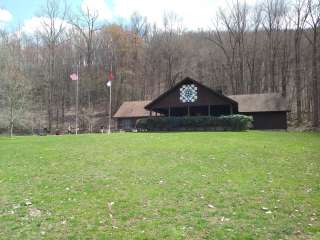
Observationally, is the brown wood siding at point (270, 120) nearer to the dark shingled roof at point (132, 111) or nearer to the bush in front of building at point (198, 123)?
the bush in front of building at point (198, 123)

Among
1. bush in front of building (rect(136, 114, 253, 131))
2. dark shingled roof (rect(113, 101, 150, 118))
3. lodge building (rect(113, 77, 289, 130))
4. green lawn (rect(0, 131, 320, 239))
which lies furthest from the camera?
dark shingled roof (rect(113, 101, 150, 118))

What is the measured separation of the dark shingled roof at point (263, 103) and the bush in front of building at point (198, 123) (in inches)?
342

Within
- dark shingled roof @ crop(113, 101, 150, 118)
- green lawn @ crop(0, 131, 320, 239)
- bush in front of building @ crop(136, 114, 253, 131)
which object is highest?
dark shingled roof @ crop(113, 101, 150, 118)

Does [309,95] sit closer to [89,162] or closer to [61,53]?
[61,53]

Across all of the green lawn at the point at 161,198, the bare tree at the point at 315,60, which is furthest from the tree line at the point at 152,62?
the green lawn at the point at 161,198

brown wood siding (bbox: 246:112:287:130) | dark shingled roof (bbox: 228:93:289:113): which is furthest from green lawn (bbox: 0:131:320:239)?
dark shingled roof (bbox: 228:93:289:113)

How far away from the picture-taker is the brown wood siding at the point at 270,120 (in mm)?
39812

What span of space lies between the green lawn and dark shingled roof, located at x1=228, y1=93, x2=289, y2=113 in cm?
2786

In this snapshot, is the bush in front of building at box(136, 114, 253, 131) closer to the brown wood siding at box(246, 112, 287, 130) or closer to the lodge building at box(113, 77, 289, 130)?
the lodge building at box(113, 77, 289, 130)

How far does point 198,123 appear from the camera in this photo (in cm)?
3359

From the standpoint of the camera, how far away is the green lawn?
5805 millimetres

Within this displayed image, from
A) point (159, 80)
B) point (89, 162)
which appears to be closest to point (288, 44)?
point (159, 80)

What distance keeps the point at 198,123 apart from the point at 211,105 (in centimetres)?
456

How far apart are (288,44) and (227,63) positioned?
376 inches
